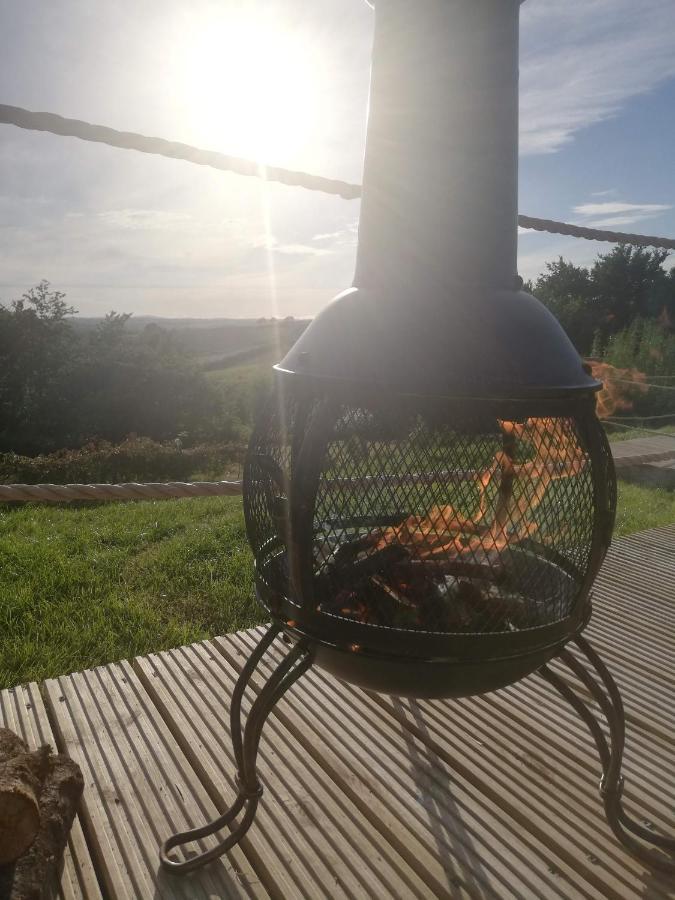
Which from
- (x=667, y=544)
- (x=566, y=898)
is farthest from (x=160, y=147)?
(x=667, y=544)

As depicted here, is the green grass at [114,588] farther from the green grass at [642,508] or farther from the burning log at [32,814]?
the green grass at [642,508]

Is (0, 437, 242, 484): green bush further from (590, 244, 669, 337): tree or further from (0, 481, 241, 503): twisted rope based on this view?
(590, 244, 669, 337): tree

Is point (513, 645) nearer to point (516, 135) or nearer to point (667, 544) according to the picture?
point (516, 135)

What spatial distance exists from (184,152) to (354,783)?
1.78m

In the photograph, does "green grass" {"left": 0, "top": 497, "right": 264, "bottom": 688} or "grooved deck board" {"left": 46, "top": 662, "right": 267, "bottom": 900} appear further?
"green grass" {"left": 0, "top": 497, "right": 264, "bottom": 688}

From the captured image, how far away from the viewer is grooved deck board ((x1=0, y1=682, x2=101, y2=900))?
1309 mm

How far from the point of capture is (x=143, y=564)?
11.8 feet

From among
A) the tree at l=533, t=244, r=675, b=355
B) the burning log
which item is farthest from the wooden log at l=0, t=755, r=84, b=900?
the tree at l=533, t=244, r=675, b=355

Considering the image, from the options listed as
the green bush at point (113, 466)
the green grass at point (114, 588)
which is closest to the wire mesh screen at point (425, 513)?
the green grass at point (114, 588)

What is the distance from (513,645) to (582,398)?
1.60 feet

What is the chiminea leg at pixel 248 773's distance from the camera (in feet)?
4.47

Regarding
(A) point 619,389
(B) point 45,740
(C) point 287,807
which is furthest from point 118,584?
(A) point 619,389

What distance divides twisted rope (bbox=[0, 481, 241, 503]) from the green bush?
183 inches

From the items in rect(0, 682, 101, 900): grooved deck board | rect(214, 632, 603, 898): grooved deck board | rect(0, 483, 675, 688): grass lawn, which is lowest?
rect(0, 483, 675, 688): grass lawn
